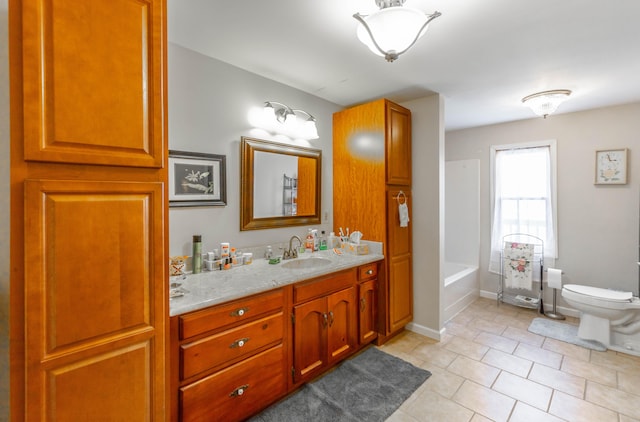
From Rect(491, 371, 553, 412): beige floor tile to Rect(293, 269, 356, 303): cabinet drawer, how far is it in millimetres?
1307

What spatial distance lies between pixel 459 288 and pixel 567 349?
108 centimetres

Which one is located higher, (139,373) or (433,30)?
(433,30)

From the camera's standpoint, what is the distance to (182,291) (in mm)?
1545

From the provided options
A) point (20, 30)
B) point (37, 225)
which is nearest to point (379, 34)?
point (20, 30)

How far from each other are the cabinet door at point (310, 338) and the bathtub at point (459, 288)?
1.60 m

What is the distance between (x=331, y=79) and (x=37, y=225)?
2158mm

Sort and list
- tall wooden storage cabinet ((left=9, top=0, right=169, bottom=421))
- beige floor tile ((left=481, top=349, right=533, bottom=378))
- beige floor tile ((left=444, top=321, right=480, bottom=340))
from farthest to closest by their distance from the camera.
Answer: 1. beige floor tile ((left=444, top=321, right=480, bottom=340))
2. beige floor tile ((left=481, top=349, right=533, bottom=378))
3. tall wooden storage cabinet ((left=9, top=0, right=169, bottom=421))

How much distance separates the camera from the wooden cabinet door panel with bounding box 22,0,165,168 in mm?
893

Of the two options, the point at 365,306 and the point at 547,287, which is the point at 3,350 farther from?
the point at 547,287

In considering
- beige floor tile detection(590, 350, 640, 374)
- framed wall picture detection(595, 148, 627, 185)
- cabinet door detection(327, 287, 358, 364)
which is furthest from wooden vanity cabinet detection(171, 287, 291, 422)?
framed wall picture detection(595, 148, 627, 185)

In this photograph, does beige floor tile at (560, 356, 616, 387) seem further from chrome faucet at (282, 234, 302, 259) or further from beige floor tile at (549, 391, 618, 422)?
chrome faucet at (282, 234, 302, 259)

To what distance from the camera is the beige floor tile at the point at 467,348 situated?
2.51 metres

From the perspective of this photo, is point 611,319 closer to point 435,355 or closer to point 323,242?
point 435,355

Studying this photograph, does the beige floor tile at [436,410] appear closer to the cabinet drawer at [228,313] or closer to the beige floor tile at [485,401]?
the beige floor tile at [485,401]
